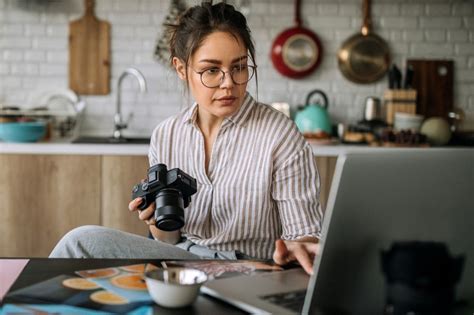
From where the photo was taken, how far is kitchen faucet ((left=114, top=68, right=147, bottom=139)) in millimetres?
4203

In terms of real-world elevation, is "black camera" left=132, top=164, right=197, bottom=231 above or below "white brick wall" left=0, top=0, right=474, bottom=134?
Answer: below

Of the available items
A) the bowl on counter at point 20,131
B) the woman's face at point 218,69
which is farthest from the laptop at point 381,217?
the bowl on counter at point 20,131

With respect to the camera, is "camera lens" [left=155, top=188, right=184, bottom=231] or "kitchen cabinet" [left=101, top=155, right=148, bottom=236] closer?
"camera lens" [left=155, top=188, right=184, bottom=231]

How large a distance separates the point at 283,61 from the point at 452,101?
1.21 meters

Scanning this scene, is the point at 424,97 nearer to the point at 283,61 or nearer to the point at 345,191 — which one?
the point at 283,61

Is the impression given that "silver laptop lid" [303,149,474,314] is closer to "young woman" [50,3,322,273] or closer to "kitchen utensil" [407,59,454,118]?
"young woman" [50,3,322,273]

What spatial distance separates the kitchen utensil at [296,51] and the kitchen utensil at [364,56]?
7.4 inches

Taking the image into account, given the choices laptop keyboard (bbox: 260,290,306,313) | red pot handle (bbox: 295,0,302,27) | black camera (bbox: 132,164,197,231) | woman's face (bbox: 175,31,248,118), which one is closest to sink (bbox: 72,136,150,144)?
red pot handle (bbox: 295,0,302,27)

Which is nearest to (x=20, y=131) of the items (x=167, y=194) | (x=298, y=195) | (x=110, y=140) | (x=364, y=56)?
(x=110, y=140)

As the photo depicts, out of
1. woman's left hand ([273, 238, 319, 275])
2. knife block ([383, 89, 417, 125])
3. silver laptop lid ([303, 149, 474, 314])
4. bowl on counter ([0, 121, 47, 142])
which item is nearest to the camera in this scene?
silver laptop lid ([303, 149, 474, 314])

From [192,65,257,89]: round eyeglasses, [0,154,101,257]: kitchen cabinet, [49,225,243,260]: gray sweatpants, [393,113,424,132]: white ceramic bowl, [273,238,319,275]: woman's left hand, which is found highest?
[192,65,257,89]: round eyeglasses

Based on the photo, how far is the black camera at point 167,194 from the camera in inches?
59.3

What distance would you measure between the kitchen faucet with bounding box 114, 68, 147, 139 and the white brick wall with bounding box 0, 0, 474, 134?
0.20 feet

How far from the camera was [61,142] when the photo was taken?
400cm
